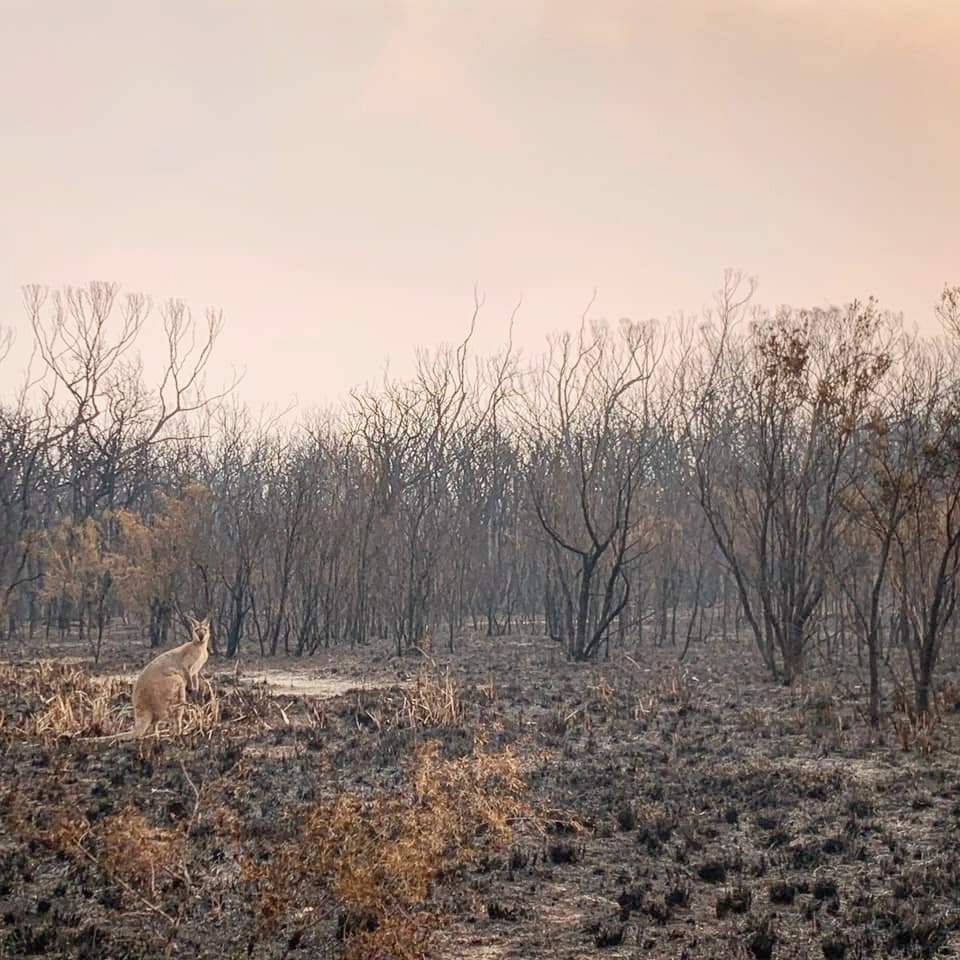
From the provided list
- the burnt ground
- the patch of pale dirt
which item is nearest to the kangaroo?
the burnt ground

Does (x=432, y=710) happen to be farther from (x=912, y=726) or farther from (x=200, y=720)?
(x=912, y=726)

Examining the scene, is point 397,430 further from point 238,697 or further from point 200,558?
point 238,697

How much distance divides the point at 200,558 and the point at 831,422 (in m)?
14.4

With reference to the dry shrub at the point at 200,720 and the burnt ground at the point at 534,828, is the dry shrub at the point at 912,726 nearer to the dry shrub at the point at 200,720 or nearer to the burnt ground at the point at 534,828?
the burnt ground at the point at 534,828

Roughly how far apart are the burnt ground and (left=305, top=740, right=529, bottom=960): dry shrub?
0.38 ft

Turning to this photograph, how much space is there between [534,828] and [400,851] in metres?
2.54

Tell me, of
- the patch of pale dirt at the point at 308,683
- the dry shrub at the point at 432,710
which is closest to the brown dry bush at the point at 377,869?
the dry shrub at the point at 432,710

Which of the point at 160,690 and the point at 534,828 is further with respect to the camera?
the point at 160,690

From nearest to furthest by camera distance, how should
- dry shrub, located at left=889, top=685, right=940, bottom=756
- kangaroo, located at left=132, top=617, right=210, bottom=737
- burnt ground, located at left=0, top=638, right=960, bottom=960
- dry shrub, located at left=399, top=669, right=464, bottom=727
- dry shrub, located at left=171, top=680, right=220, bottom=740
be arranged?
burnt ground, located at left=0, top=638, right=960, bottom=960, dry shrub, located at left=889, top=685, right=940, bottom=756, kangaroo, located at left=132, top=617, right=210, bottom=737, dry shrub, located at left=171, top=680, right=220, bottom=740, dry shrub, located at left=399, top=669, right=464, bottom=727

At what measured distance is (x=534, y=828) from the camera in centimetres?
860

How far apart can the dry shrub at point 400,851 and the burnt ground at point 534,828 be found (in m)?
0.12

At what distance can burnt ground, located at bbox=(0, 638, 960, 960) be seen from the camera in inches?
243

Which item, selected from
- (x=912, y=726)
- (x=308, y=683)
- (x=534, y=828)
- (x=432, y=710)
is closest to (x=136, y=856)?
(x=534, y=828)

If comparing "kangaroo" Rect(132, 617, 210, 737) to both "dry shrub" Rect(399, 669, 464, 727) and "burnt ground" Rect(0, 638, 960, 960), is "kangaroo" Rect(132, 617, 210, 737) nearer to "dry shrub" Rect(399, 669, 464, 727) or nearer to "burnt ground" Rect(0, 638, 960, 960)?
"burnt ground" Rect(0, 638, 960, 960)
